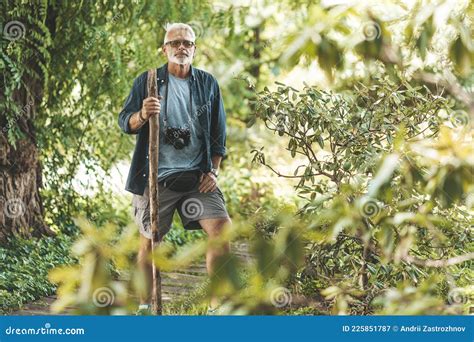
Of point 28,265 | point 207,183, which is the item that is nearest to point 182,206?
point 207,183

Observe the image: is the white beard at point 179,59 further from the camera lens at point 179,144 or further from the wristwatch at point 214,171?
the wristwatch at point 214,171

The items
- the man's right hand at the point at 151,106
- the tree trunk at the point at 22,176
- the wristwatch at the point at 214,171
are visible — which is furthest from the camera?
the tree trunk at the point at 22,176

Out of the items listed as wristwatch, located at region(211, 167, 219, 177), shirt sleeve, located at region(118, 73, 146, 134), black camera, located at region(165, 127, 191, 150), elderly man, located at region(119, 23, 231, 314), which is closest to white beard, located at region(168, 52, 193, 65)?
elderly man, located at region(119, 23, 231, 314)

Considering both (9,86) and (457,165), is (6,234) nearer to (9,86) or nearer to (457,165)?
(9,86)

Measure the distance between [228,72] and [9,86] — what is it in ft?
10.3

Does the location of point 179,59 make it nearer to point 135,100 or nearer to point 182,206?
point 135,100

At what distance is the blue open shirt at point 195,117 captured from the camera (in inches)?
120

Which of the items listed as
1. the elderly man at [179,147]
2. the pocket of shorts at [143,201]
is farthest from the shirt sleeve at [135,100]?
the pocket of shorts at [143,201]

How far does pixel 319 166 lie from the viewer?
2988 mm

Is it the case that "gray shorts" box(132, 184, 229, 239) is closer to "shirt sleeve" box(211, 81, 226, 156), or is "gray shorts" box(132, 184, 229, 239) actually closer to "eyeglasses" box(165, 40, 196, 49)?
"shirt sleeve" box(211, 81, 226, 156)

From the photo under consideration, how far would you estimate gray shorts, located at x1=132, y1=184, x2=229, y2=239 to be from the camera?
305 centimetres

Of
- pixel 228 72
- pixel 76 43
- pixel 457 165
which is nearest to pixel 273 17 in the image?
pixel 228 72

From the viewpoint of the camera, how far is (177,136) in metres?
3.00

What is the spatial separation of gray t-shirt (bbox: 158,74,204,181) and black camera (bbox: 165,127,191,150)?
0.7 inches
